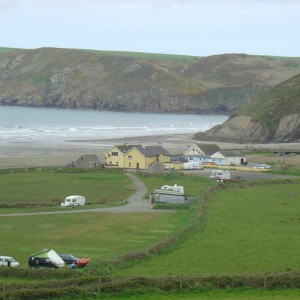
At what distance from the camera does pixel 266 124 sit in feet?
347

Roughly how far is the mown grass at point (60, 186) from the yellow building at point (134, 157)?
4.28 meters

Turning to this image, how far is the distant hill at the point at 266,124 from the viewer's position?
103125 millimetres

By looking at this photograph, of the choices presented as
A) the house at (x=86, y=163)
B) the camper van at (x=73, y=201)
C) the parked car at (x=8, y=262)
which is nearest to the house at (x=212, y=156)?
the house at (x=86, y=163)

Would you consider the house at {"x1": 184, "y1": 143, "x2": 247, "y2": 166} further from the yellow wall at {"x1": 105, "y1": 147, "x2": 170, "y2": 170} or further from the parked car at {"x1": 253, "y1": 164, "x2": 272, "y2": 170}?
the yellow wall at {"x1": 105, "y1": 147, "x2": 170, "y2": 170}

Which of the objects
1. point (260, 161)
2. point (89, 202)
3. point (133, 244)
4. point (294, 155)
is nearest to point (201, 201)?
point (89, 202)

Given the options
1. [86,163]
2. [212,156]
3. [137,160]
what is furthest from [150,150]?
[212,156]

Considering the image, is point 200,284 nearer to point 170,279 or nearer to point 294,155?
point 170,279

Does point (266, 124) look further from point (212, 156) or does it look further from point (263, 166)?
point (263, 166)

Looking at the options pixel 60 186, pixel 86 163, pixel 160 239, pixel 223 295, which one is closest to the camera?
pixel 223 295

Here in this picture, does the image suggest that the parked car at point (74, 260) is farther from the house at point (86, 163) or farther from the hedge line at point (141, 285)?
the house at point (86, 163)

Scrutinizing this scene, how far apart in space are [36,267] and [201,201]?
1738 cm

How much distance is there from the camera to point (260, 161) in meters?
69.6

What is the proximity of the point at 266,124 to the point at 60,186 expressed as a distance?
6178cm

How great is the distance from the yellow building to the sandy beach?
3973mm
